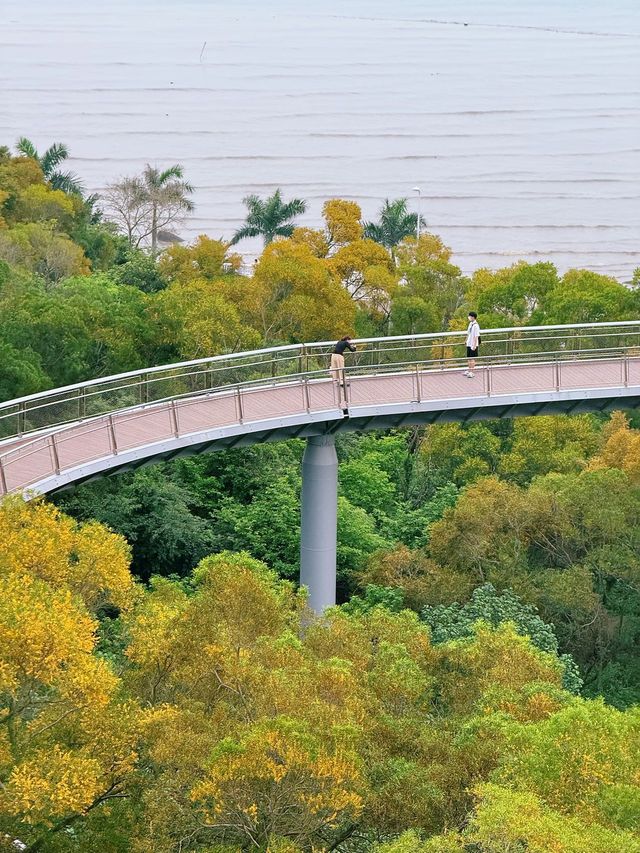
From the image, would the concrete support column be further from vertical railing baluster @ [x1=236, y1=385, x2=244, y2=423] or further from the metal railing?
vertical railing baluster @ [x1=236, y1=385, x2=244, y2=423]

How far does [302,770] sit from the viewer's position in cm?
1556

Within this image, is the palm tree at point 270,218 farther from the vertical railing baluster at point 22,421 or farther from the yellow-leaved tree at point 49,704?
the yellow-leaved tree at point 49,704

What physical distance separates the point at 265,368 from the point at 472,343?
14.1ft

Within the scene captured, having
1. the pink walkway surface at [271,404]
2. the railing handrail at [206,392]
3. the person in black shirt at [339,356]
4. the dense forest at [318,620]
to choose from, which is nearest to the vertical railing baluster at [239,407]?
the pink walkway surface at [271,404]

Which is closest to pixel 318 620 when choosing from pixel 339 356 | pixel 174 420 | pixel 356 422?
pixel 174 420

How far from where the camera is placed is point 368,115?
124 meters

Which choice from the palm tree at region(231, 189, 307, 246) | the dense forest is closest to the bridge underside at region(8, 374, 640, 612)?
the dense forest

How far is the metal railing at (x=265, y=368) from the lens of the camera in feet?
85.7

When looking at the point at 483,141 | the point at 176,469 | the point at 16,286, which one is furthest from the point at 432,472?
the point at 483,141

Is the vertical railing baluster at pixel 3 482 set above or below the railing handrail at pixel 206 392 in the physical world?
below

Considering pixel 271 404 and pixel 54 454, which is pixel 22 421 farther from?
pixel 271 404

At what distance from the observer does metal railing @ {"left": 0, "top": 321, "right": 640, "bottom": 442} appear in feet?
85.7

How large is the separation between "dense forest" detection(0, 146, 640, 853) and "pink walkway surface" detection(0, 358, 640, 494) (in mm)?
2629

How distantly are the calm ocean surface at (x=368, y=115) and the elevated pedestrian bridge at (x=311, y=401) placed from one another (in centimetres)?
6212
